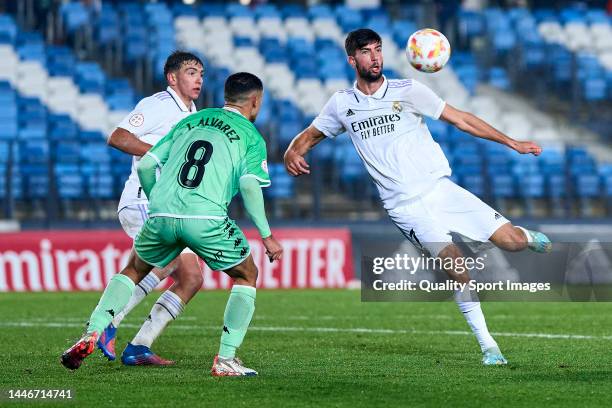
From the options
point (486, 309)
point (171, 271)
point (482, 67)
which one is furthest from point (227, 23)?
point (171, 271)

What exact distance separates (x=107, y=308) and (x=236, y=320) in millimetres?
872

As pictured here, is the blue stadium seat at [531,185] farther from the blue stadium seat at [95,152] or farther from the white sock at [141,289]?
the white sock at [141,289]

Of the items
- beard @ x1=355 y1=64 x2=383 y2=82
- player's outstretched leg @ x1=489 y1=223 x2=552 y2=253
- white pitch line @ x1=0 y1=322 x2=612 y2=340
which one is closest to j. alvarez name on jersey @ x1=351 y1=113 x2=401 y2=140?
beard @ x1=355 y1=64 x2=383 y2=82

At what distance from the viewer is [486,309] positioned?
1502 cm

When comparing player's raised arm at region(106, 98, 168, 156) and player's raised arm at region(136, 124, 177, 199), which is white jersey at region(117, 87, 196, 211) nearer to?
player's raised arm at region(106, 98, 168, 156)


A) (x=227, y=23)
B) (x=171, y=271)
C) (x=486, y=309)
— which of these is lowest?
(x=486, y=309)

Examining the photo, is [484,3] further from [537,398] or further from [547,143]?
[537,398]

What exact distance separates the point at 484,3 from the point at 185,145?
2299cm

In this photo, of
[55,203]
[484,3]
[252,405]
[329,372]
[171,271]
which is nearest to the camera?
[252,405]

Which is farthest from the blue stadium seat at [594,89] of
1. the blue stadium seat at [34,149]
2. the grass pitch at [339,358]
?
the blue stadium seat at [34,149]

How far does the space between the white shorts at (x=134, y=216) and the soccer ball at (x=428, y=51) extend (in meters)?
2.46

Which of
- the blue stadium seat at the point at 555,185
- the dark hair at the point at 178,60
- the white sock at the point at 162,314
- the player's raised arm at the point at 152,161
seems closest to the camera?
the player's raised arm at the point at 152,161

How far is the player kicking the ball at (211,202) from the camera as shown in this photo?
310 inches

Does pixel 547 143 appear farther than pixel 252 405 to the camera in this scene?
Yes
